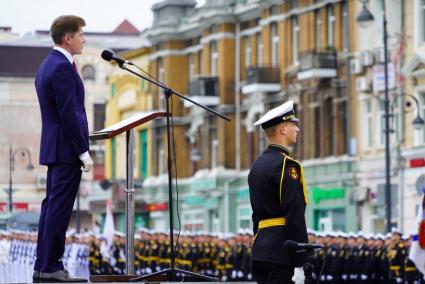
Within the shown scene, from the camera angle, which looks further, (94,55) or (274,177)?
(94,55)

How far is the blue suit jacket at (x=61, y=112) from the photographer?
1164 cm

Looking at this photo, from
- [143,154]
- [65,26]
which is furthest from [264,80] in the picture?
[65,26]

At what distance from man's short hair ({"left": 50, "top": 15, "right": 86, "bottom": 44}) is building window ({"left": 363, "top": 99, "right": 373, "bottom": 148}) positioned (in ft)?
129

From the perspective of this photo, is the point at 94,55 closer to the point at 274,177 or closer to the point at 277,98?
the point at 277,98

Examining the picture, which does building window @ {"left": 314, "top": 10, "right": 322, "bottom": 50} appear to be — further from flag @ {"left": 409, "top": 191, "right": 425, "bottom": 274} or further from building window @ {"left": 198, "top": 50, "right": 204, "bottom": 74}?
flag @ {"left": 409, "top": 191, "right": 425, "bottom": 274}

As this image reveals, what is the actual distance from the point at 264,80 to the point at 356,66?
9.09 meters

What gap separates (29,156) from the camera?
1919 cm

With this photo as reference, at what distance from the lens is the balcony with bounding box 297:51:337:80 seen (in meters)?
53.3

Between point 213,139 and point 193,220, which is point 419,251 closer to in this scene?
point 213,139

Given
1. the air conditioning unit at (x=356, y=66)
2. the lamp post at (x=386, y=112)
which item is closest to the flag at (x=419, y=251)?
the lamp post at (x=386, y=112)

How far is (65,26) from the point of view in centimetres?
1174

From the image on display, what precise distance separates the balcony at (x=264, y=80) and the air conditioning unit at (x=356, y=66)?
24.2ft

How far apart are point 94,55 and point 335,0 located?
899 centimetres

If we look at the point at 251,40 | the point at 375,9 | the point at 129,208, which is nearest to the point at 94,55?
the point at 375,9
